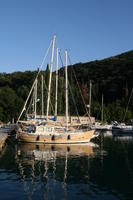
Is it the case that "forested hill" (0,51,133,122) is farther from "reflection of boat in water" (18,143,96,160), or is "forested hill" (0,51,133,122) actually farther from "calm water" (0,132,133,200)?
"calm water" (0,132,133,200)

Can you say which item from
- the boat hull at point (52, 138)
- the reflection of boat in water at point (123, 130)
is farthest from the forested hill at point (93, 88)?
the boat hull at point (52, 138)

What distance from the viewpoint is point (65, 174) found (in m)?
26.2

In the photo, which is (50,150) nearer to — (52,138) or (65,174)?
(52,138)

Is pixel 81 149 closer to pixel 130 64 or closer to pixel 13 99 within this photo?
pixel 13 99

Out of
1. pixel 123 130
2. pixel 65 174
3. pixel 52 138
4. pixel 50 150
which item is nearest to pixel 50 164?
pixel 65 174

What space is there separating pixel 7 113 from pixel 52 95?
1279cm

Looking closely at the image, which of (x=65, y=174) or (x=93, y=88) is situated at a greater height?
(x=93, y=88)

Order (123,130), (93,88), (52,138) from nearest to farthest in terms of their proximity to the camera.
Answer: (52,138) < (123,130) < (93,88)

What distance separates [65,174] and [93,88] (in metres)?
93.4

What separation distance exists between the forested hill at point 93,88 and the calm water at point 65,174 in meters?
37.9

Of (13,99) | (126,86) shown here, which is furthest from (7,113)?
(126,86)

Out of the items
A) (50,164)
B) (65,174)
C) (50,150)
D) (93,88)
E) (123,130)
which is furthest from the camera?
(93,88)

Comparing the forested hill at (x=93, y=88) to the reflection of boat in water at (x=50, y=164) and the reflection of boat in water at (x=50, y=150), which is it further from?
the reflection of boat in water at (x=50, y=164)

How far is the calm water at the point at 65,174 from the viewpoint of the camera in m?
20.6
